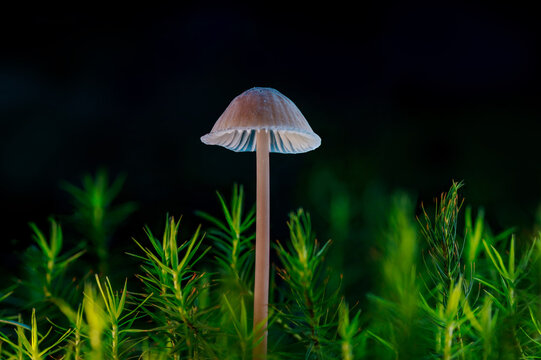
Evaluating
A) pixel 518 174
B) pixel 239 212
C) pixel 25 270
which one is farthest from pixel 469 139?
pixel 25 270

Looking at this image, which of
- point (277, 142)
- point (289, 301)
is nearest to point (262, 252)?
point (289, 301)

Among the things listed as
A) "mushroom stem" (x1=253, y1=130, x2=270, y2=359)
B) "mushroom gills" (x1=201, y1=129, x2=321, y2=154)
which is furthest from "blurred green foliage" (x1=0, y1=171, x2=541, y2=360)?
"mushroom gills" (x1=201, y1=129, x2=321, y2=154)

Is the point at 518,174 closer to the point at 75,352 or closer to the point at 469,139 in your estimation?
the point at 469,139

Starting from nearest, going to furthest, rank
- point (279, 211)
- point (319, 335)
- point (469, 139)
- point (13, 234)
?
point (319, 335) → point (13, 234) → point (279, 211) → point (469, 139)

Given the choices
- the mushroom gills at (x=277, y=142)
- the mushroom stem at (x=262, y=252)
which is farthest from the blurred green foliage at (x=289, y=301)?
the mushroom gills at (x=277, y=142)

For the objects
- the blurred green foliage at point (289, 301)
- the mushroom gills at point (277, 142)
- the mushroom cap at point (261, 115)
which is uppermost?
the mushroom cap at point (261, 115)

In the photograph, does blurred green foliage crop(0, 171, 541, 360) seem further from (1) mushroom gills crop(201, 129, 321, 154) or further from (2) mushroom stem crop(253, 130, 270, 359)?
(1) mushroom gills crop(201, 129, 321, 154)

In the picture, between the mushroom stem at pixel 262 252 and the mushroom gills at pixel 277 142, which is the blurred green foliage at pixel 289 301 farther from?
the mushroom gills at pixel 277 142

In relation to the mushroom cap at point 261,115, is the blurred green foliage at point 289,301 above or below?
below

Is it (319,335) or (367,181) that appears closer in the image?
(319,335)
